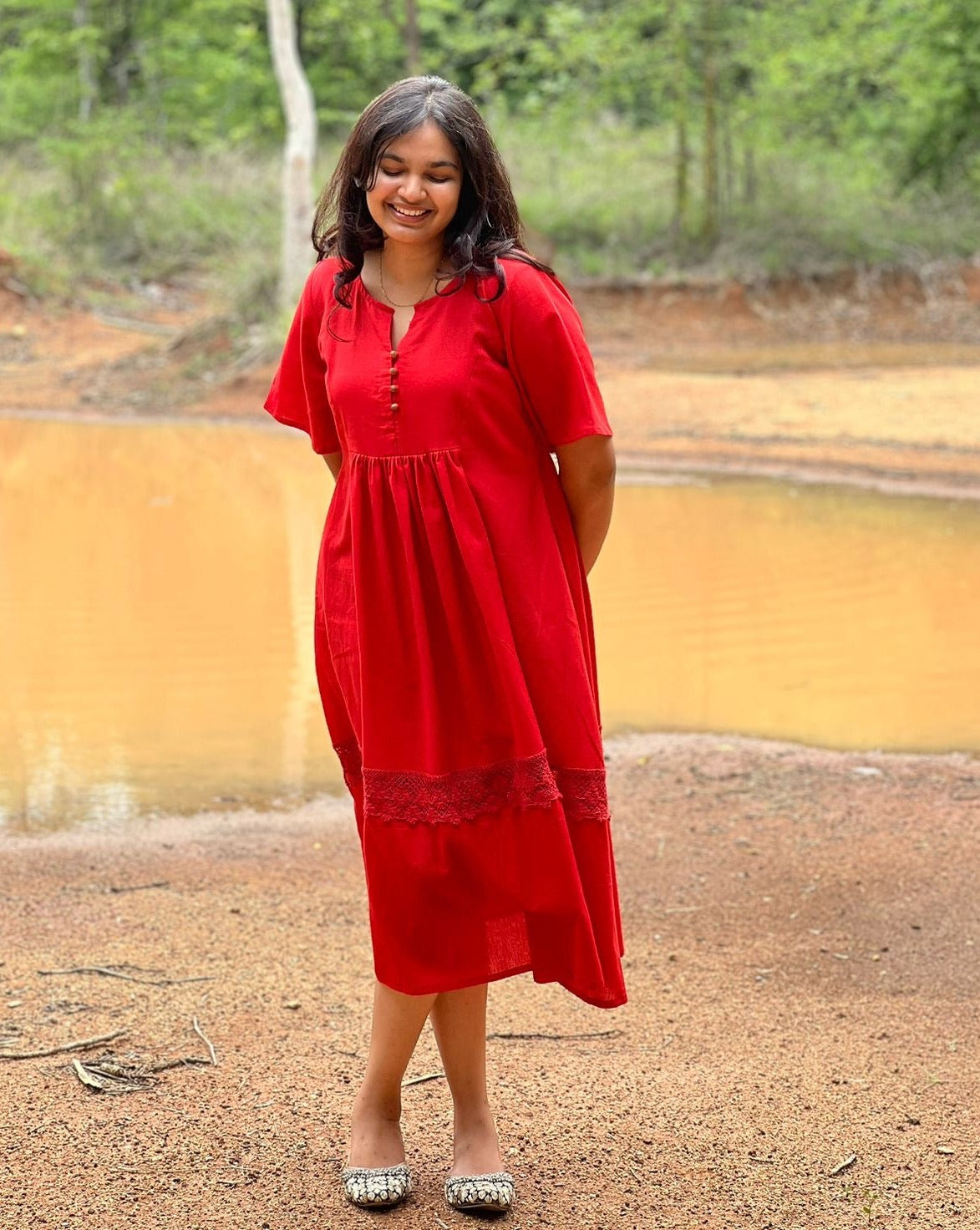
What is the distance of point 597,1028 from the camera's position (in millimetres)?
3738

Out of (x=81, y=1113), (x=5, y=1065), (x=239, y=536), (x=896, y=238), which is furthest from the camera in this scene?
(x=896, y=238)

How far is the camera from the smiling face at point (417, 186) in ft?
8.59

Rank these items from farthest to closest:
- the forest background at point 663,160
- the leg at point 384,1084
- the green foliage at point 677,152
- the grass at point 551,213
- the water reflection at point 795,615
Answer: the grass at point 551,213 → the green foliage at point 677,152 → the forest background at point 663,160 → the water reflection at point 795,615 → the leg at point 384,1084

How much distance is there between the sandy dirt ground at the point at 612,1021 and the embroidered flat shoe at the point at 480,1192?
0.19 ft

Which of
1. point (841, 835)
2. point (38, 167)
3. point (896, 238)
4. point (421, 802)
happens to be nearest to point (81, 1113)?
point (421, 802)

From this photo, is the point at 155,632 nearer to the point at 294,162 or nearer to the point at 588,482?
the point at 588,482

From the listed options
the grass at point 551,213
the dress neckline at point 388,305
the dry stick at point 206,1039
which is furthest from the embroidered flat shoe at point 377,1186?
the grass at point 551,213

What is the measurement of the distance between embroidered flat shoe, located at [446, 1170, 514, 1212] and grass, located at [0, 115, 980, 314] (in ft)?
54.0

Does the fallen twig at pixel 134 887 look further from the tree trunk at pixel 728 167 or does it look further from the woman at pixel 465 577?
the tree trunk at pixel 728 167

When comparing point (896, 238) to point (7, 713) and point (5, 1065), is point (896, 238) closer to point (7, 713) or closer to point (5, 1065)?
point (7, 713)

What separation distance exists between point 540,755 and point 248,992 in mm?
1555

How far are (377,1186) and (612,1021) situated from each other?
1046 millimetres

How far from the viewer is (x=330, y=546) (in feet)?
9.01

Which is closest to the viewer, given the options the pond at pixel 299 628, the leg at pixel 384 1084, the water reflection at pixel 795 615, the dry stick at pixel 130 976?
the leg at pixel 384 1084
